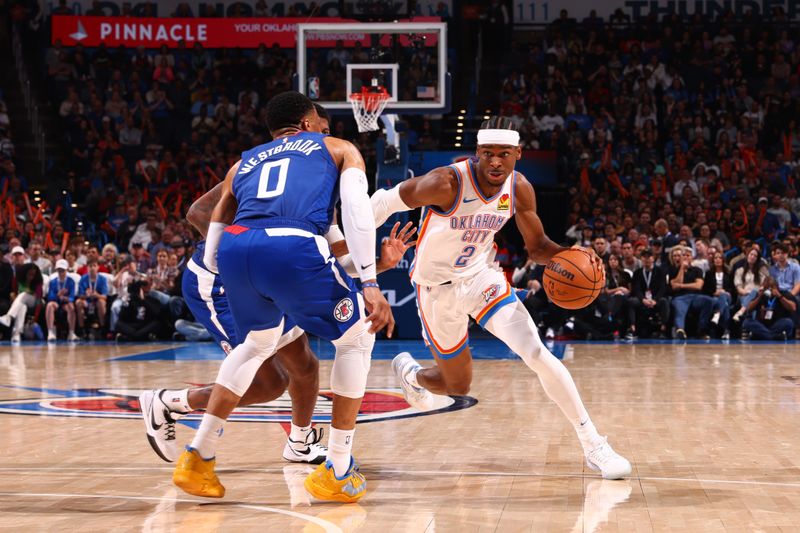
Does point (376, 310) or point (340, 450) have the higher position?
point (376, 310)

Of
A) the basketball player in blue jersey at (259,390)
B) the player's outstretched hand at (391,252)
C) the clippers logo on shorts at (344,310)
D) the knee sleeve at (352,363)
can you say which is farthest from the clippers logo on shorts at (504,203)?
the clippers logo on shorts at (344,310)

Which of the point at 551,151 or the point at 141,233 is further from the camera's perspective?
the point at 551,151

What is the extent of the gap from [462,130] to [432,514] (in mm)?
15215

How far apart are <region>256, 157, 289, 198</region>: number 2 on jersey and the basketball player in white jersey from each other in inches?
35.8

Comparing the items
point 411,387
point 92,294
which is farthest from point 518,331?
point 92,294

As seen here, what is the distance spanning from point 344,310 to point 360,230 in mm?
351

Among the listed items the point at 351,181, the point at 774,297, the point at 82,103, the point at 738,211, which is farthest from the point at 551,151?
the point at 351,181

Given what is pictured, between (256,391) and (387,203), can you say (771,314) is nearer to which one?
(387,203)

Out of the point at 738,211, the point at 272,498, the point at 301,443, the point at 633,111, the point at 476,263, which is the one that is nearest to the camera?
the point at 272,498

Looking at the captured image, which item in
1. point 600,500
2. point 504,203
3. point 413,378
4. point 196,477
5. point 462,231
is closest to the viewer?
point 196,477

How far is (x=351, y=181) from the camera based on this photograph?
4.55 metres

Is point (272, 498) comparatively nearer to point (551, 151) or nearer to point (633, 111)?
point (551, 151)

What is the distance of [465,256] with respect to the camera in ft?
19.1

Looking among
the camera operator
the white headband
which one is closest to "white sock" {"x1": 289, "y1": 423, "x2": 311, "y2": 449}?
the white headband
